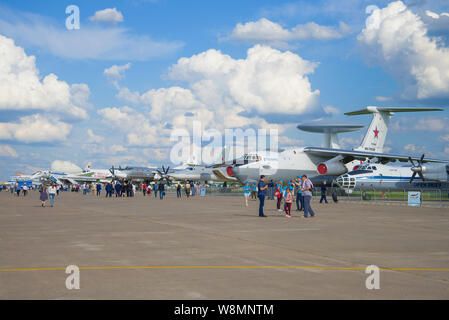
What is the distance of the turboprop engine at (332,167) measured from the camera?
41469 mm

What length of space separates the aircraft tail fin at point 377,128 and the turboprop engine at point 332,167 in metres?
5.66

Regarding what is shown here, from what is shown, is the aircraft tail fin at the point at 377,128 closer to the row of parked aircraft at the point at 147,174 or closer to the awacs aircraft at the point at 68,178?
the row of parked aircraft at the point at 147,174

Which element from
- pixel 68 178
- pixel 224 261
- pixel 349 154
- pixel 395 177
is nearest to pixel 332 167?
pixel 349 154

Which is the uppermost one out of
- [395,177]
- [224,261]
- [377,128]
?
[377,128]

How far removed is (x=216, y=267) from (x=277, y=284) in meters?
1.69

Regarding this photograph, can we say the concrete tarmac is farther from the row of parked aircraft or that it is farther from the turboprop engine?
the row of parked aircraft

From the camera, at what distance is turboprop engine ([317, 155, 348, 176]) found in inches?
1633

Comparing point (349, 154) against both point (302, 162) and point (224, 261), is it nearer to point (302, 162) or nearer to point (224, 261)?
point (302, 162)

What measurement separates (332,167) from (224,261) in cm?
3396

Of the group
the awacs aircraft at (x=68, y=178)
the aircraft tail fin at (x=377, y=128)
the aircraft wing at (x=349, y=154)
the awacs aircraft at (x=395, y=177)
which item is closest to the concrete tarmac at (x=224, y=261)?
the awacs aircraft at (x=395, y=177)

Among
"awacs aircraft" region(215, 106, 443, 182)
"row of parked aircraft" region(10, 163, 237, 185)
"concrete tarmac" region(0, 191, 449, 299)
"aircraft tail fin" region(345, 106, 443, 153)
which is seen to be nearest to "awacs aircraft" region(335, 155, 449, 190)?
"awacs aircraft" region(215, 106, 443, 182)

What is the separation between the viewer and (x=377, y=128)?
4788 centimetres
